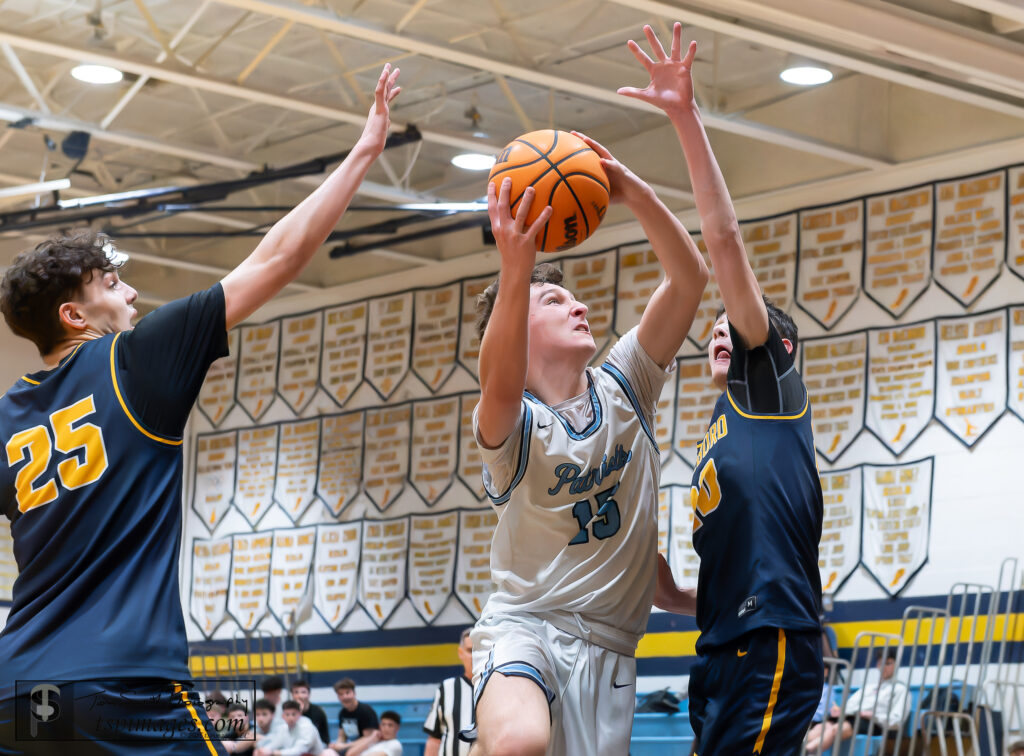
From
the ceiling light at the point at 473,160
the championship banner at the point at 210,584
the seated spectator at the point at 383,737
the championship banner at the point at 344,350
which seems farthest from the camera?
the championship banner at the point at 210,584

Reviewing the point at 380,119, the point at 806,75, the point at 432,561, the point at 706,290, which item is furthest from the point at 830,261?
the point at 380,119

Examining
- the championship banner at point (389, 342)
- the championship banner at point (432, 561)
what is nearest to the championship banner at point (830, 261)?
the championship banner at point (432, 561)

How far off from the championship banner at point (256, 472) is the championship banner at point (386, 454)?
167 centimetres

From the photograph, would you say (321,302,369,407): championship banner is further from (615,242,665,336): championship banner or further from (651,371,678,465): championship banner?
(651,371,678,465): championship banner

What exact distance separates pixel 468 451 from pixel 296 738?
12.1 ft

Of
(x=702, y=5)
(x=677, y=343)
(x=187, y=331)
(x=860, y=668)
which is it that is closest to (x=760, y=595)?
(x=677, y=343)

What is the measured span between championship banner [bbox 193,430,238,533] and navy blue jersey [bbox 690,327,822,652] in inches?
552

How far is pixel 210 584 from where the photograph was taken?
1708 cm

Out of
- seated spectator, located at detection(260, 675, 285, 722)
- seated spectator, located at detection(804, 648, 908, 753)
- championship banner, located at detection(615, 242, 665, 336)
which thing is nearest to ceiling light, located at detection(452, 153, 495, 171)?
championship banner, located at detection(615, 242, 665, 336)

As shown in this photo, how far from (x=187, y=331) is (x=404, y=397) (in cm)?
1251

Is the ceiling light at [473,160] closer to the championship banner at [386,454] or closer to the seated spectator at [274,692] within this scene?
the championship banner at [386,454]

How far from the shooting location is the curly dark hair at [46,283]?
3223mm

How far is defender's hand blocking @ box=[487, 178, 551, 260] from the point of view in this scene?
361 centimetres

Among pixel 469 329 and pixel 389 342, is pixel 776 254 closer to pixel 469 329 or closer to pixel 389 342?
pixel 469 329
